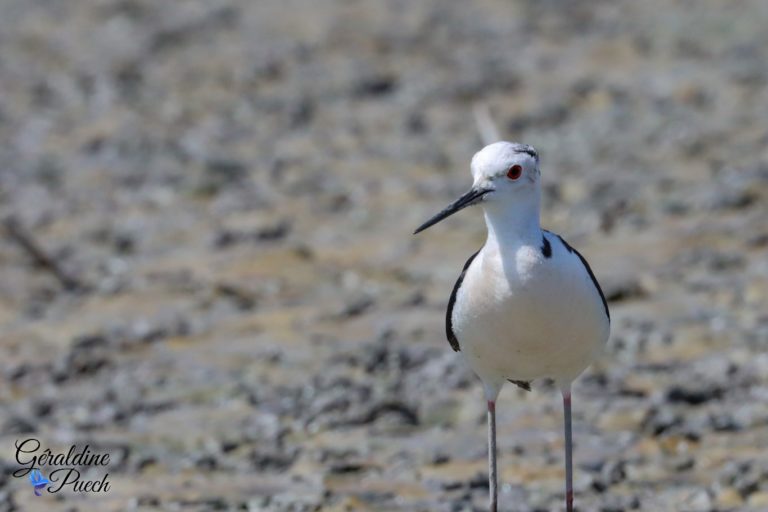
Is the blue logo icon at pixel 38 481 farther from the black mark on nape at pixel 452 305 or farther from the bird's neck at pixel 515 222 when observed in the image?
the bird's neck at pixel 515 222

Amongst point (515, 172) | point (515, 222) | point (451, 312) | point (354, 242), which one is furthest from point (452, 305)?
point (354, 242)

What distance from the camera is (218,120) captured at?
37.8ft

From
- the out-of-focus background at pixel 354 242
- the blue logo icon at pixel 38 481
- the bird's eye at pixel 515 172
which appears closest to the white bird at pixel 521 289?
the bird's eye at pixel 515 172

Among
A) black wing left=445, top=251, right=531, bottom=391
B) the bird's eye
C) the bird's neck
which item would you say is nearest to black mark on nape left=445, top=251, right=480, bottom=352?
black wing left=445, top=251, right=531, bottom=391

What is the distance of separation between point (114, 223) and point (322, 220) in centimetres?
133

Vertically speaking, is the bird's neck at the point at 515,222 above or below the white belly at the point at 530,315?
above

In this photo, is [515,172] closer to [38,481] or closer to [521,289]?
[521,289]

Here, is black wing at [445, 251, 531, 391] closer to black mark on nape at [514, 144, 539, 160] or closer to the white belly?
the white belly

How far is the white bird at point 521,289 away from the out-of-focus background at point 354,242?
115cm

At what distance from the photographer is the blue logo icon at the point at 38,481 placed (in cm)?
618

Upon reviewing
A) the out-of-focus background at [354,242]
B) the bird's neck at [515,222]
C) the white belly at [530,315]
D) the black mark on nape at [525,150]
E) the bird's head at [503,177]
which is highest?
the out-of-focus background at [354,242]

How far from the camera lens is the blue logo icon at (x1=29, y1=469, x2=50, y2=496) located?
243 inches

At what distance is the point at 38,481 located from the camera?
6215 millimetres

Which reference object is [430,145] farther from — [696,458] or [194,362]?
[696,458]
